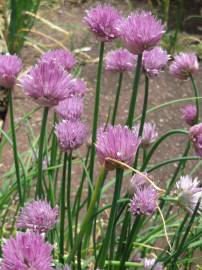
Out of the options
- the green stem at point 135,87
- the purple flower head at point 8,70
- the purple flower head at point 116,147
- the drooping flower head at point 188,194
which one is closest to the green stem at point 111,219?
the purple flower head at point 116,147

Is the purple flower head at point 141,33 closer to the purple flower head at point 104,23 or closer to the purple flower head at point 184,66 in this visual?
the purple flower head at point 104,23

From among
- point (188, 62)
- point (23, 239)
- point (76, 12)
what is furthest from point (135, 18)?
point (76, 12)

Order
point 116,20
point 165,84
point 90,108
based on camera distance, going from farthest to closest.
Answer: point 165,84 → point 90,108 → point 116,20

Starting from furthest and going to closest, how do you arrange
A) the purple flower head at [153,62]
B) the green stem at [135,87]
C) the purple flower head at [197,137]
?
the purple flower head at [153,62] → the green stem at [135,87] → the purple flower head at [197,137]

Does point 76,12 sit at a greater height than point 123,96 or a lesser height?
greater

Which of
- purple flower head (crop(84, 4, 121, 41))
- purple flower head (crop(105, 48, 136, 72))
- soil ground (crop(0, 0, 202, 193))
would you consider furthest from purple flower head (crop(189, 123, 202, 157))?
soil ground (crop(0, 0, 202, 193))

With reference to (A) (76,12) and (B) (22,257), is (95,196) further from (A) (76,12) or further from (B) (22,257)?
(A) (76,12)
